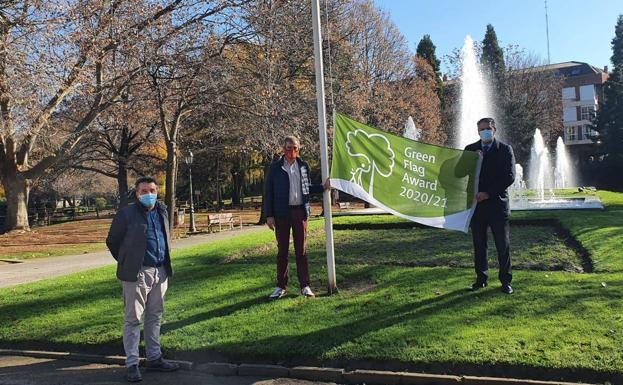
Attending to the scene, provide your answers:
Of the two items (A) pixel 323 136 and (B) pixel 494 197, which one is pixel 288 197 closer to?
(A) pixel 323 136

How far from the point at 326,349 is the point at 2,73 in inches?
568

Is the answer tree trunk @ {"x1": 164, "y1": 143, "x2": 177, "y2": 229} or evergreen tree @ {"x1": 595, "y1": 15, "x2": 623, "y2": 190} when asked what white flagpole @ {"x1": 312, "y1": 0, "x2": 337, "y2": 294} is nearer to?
tree trunk @ {"x1": 164, "y1": 143, "x2": 177, "y2": 229}

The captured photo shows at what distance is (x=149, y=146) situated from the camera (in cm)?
4141

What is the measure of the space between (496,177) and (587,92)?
3627 inches

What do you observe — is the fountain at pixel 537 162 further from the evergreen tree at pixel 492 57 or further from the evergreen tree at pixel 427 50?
the evergreen tree at pixel 427 50

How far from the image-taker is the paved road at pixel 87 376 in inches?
214

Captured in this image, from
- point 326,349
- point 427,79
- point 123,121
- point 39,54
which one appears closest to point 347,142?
point 326,349

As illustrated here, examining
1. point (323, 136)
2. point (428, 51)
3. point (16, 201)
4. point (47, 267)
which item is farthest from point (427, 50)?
point (323, 136)

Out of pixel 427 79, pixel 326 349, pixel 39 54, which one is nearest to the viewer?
pixel 326 349

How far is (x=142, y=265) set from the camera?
560 centimetres

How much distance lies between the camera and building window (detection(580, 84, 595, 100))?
8706 cm

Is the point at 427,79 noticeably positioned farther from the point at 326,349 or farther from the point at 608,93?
the point at 326,349

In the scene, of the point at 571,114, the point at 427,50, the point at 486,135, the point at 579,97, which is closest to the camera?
the point at 486,135

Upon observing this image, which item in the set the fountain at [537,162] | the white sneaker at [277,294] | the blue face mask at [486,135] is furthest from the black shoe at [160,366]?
the fountain at [537,162]
